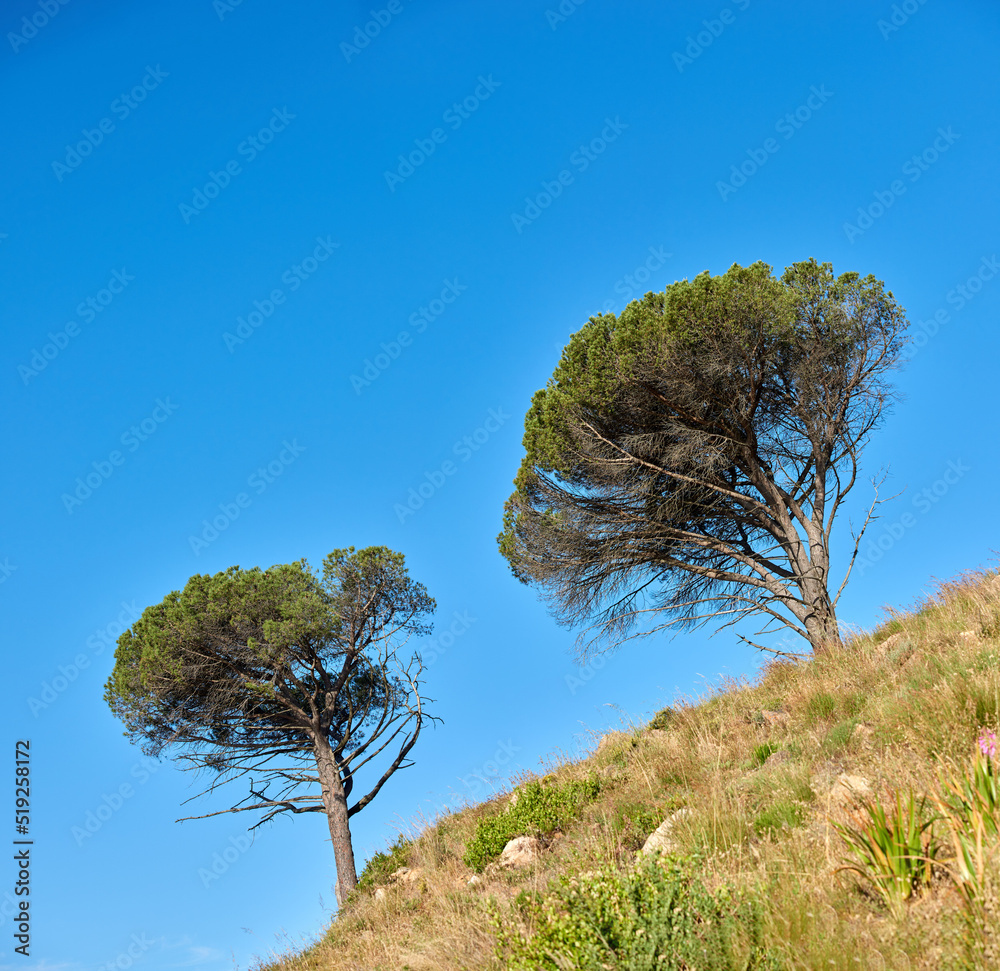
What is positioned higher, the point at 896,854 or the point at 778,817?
the point at 778,817

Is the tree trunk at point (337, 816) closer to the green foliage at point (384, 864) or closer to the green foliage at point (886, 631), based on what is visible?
the green foliage at point (384, 864)

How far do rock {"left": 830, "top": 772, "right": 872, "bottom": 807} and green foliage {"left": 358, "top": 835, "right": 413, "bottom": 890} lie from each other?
27.4ft

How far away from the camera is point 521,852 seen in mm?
7336

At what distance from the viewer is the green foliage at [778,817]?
459cm

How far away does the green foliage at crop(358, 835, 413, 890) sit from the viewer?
10766 mm

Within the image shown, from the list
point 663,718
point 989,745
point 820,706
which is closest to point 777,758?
point 820,706

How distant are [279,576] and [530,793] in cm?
903

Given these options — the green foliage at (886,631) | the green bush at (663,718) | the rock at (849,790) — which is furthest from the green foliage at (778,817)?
the green foliage at (886,631)

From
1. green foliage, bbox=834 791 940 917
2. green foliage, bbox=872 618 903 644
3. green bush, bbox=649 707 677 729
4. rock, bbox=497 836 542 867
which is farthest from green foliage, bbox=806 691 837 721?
green foliage, bbox=834 791 940 917

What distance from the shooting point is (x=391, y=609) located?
16375 mm

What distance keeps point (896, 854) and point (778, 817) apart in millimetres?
1562

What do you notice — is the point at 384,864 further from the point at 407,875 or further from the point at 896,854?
the point at 896,854

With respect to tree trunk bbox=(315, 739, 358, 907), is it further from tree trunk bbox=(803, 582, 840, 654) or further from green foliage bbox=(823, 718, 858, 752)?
green foliage bbox=(823, 718, 858, 752)

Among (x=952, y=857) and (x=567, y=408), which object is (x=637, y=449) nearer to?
(x=567, y=408)
